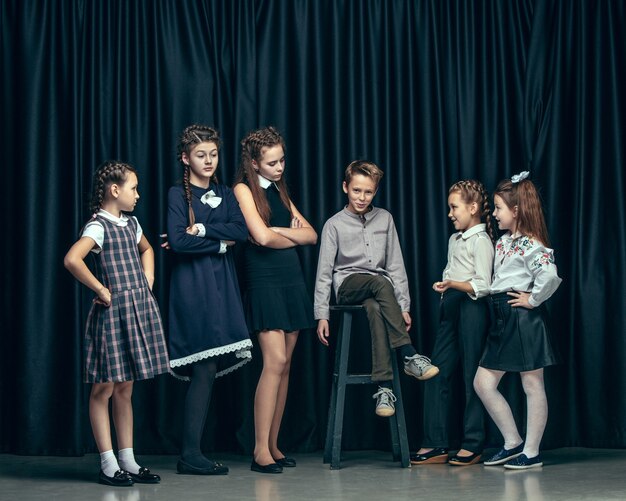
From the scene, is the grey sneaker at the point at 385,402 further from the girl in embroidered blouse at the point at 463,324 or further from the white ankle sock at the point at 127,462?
the white ankle sock at the point at 127,462

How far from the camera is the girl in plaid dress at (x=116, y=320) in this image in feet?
11.1

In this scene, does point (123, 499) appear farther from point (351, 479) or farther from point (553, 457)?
point (553, 457)

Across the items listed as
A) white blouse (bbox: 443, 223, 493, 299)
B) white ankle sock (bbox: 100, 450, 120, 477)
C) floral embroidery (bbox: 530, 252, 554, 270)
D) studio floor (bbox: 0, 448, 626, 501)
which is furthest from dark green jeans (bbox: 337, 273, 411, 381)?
white ankle sock (bbox: 100, 450, 120, 477)

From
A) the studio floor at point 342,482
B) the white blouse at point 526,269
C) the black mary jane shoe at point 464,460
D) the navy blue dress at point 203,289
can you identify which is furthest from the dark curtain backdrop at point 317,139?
the navy blue dress at point 203,289

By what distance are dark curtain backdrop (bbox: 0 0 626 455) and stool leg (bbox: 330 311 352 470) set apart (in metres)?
0.46

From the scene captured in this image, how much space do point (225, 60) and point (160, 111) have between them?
396mm

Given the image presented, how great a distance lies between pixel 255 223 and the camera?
3709 millimetres

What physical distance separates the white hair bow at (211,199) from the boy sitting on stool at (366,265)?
51cm

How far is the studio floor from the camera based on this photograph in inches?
125

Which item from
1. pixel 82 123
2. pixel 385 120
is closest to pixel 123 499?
pixel 82 123

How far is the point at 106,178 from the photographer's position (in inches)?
139

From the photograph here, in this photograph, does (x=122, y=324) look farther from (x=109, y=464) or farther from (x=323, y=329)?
(x=323, y=329)

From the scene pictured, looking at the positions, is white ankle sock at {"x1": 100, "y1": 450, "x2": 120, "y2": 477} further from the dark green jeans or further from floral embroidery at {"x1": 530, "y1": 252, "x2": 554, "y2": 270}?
floral embroidery at {"x1": 530, "y1": 252, "x2": 554, "y2": 270}

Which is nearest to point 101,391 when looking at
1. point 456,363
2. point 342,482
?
point 342,482
